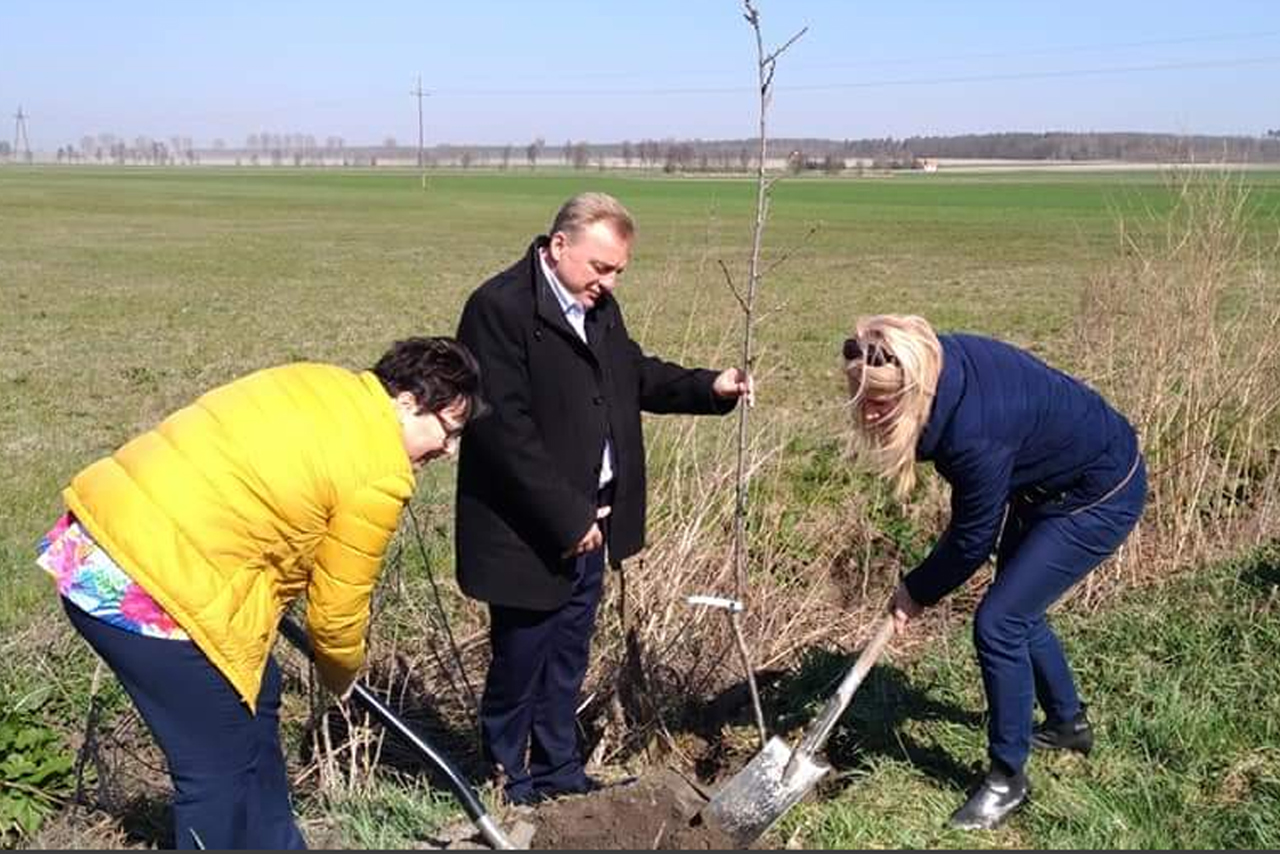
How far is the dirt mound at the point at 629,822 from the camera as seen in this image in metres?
3.27

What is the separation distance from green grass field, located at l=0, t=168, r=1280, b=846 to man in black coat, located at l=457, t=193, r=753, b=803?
2.56 ft

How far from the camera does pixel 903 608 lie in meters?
3.54

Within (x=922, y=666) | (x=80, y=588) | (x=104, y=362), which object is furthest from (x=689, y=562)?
(x=104, y=362)

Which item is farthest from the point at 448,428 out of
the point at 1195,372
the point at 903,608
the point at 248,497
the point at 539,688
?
the point at 1195,372

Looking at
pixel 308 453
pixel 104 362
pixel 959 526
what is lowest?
pixel 104 362

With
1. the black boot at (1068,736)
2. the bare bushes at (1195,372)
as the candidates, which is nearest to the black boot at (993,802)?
the black boot at (1068,736)

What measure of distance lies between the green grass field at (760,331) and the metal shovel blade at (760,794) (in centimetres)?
15

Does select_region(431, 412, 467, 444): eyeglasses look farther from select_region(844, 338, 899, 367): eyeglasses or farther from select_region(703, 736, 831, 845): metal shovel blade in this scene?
select_region(703, 736, 831, 845): metal shovel blade

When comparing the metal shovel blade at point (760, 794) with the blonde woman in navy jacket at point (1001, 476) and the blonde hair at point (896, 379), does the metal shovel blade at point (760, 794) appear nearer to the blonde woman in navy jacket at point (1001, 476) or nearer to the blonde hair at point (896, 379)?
the blonde woman in navy jacket at point (1001, 476)

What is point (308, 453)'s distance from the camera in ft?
8.74

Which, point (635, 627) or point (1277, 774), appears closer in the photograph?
point (1277, 774)

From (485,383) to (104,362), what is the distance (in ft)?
36.4

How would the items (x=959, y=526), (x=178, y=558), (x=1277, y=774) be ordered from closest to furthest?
(x=178, y=558) < (x=959, y=526) < (x=1277, y=774)

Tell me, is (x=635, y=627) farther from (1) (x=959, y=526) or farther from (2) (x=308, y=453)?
(2) (x=308, y=453)
